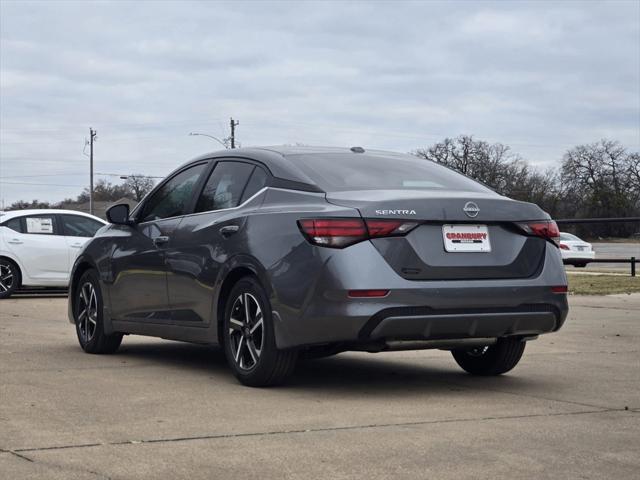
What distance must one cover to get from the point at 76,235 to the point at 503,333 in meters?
13.9

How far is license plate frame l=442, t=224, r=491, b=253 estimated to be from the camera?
687cm

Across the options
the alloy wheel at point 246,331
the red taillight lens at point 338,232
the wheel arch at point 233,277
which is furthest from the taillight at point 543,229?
the alloy wheel at point 246,331

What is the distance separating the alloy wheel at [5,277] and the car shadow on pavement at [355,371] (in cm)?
945

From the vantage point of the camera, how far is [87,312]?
956 centimetres

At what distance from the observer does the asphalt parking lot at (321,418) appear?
4.78 m

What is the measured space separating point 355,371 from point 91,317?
7.98 ft

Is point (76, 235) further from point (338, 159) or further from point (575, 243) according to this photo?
point (575, 243)

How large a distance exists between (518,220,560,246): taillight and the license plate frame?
0.31 m

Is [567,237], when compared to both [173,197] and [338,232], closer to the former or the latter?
[173,197]

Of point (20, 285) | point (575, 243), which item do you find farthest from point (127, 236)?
point (575, 243)

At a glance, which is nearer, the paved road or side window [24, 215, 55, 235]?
side window [24, 215, 55, 235]

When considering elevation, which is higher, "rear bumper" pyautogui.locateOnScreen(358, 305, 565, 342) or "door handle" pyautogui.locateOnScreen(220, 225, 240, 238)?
"door handle" pyautogui.locateOnScreen(220, 225, 240, 238)

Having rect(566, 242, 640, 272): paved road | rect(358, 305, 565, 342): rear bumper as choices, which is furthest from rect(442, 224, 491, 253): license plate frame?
rect(566, 242, 640, 272): paved road

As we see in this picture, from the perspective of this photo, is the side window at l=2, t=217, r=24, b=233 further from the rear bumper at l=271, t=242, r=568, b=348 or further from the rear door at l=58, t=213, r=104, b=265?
the rear bumper at l=271, t=242, r=568, b=348
